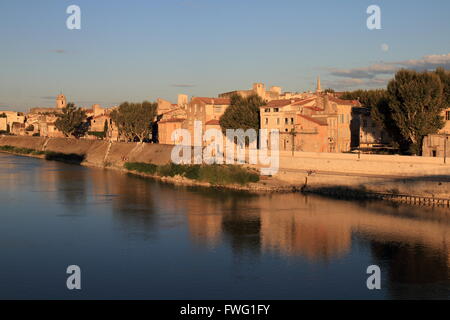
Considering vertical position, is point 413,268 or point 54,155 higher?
point 54,155

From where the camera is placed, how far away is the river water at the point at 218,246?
2089 cm

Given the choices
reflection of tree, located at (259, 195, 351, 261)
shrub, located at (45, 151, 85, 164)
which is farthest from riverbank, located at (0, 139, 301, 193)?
shrub, located at (45, 151, 85, 164)

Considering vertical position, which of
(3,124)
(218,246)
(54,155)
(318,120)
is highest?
(3,124)

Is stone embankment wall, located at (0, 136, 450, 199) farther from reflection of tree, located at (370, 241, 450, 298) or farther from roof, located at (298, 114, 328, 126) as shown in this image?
reflection of tree, located at (370, 241, 450, 298)

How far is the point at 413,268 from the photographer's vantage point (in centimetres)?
2303

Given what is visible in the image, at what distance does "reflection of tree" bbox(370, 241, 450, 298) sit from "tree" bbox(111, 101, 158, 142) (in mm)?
52656

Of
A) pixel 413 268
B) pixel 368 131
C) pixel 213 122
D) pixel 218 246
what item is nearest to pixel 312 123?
pixel 368 131

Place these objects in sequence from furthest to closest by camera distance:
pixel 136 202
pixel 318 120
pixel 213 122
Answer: pixel 213 122
pixel 318 120
pixel 136 202

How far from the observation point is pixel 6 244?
1073 inches

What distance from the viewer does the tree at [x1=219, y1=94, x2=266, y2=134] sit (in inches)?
2279

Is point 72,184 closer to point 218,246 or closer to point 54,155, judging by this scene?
point 218,246

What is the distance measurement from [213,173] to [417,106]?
59.3 ft
